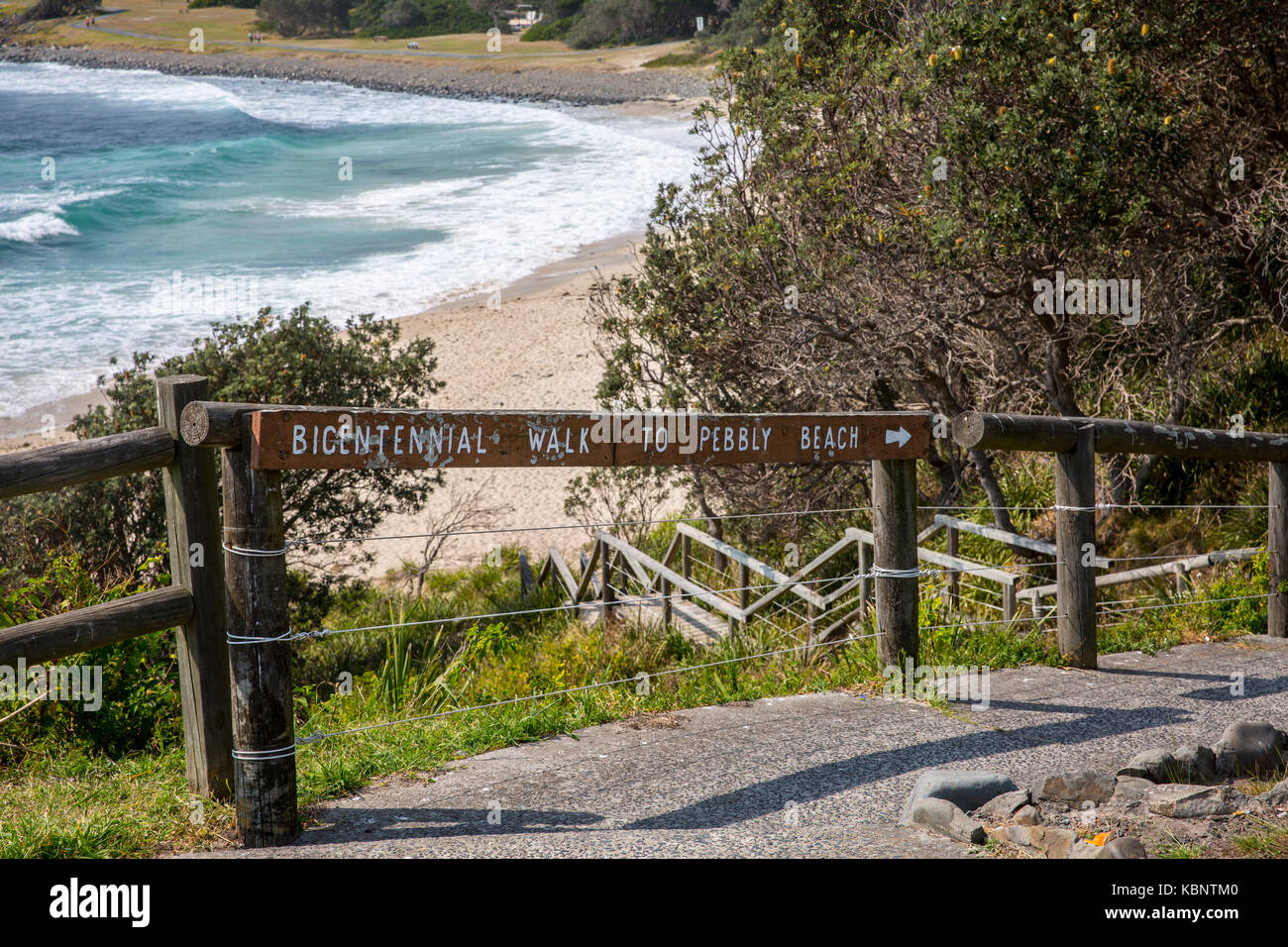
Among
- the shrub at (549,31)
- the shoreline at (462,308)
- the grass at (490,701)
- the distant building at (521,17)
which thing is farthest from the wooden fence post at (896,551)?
the distant building at (521,17)

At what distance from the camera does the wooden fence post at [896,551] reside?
4758 millimetres

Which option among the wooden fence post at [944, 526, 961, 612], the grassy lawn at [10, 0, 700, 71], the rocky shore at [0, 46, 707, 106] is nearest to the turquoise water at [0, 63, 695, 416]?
the rocky shore at [0, 46, 707, 106]

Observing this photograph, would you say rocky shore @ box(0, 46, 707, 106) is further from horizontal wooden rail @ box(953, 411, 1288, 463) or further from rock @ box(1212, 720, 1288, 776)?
rock @ box(1212, 720, 1288, 776)

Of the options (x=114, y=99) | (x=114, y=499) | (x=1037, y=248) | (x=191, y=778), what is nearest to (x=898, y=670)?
(x=191, y=778)

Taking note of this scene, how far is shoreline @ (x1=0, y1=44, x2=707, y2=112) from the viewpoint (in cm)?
6719

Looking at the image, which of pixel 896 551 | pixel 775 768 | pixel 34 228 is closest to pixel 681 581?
pixel 896 551

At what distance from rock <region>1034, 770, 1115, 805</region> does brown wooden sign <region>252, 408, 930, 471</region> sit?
1.46 meters

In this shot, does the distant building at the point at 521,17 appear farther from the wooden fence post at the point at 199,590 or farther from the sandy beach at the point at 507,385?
the wooden fence post at the point at 199,590

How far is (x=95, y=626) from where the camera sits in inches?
147
